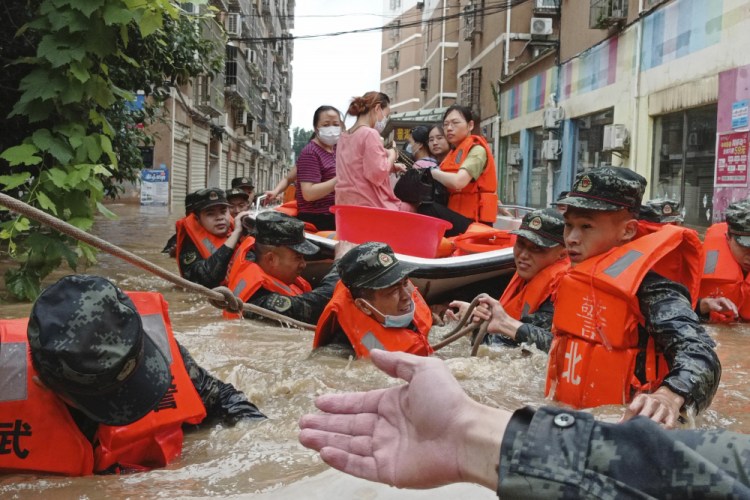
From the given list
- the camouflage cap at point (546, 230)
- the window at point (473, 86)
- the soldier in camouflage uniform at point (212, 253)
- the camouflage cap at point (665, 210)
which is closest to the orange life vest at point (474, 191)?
the camouflage cap at point (665, 210)

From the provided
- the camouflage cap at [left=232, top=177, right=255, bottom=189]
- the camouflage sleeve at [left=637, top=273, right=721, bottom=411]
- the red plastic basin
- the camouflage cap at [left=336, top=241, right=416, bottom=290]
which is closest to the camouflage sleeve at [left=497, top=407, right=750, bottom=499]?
the camouflage sleeve at [left=637, top=273, right=721, bottom=411]

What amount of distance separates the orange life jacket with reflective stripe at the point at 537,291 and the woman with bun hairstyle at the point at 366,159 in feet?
4.94

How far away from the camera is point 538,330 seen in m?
3.96

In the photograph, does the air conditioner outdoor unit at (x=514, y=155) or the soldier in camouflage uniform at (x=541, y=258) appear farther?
the air conditioner outdoor unit at (x=514, y=155)

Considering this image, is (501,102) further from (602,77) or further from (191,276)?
(191,276)

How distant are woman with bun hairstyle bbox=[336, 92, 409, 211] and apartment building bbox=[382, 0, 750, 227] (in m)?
6.73

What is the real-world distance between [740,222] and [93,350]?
5.19 meters

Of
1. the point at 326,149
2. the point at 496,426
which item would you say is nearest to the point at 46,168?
the point at 326,149

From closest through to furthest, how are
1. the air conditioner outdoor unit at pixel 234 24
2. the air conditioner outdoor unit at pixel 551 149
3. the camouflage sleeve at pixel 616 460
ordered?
the camouflage sleeve at pixel 616 460, the air conditioner outdoor unit at pixel 551 149, the air conditioner outdoor unit at pixel 234 24

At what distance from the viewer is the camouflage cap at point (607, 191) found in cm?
305

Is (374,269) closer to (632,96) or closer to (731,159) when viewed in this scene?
(731,159)

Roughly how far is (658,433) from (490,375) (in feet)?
9.95

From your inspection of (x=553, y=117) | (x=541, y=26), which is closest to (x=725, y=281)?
(x=553, y=117)

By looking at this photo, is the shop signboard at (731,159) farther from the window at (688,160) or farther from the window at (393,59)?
the window at (393,59)
